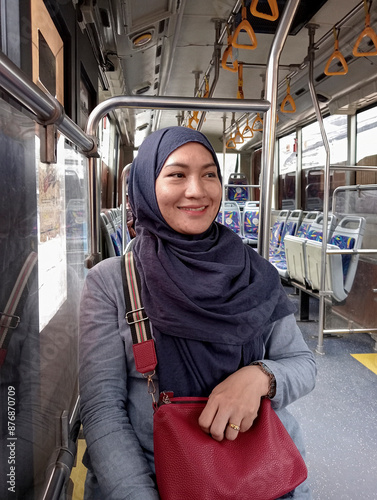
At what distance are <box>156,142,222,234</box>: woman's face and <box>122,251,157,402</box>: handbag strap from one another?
0.17 meters

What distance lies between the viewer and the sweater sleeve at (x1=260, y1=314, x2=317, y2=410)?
3.57 ft

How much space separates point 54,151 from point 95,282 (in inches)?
14.5

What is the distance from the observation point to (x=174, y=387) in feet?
3.40

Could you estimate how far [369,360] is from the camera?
3.88 meters

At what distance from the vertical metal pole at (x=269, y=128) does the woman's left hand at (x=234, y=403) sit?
0.55m

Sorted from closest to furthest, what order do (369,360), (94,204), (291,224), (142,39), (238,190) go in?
(94,204) < (142,39) < (369,360) < (291,224) < (238,190)

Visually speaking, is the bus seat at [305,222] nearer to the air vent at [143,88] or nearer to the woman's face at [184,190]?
the air vent at [143,88]

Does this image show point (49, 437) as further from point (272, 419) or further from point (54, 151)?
point (54, 151)

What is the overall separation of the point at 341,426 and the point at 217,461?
220cm

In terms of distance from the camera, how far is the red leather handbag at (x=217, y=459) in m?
0.85

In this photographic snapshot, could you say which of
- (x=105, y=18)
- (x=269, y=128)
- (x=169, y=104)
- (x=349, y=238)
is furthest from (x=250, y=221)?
(x=169, y=104)

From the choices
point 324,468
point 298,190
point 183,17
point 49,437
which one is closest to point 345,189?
point 183,17

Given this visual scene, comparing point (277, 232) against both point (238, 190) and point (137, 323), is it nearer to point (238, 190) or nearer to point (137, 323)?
point (238, 190)

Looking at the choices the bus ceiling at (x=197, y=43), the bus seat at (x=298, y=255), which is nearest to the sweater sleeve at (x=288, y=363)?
the bus ceiling at (x=197, y=43)
